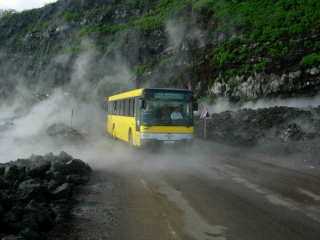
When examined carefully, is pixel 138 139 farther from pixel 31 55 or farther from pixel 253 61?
pixel 31 55

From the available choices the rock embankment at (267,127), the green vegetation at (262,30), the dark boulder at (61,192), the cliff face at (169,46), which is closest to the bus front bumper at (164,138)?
the rock embankment at (267,127)

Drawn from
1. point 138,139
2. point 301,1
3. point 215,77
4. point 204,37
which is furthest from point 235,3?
point 138,139

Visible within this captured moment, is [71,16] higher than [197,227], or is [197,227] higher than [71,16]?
[71,16]

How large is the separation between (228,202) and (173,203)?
125 centimetres

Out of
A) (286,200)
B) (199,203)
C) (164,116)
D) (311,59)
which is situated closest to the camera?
(199,203)

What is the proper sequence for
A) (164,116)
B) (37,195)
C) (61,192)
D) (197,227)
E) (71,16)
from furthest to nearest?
(71,16) → (164,116) → (61,192) → (37,195) → (197,227)

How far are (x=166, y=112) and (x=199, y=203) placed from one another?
34.6ft

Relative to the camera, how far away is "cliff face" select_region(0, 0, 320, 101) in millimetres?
38812

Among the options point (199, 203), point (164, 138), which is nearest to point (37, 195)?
point (199, 203)

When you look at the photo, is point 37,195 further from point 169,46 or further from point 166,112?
point 169,46

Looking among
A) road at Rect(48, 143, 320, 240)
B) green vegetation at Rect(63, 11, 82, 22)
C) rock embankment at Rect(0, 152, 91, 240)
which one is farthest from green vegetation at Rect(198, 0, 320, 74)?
green vegetation at Rect(63, 11, 82, 22)

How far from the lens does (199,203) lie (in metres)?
10.7

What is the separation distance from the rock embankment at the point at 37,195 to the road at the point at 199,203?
42 centimetres

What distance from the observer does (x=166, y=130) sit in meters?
20.8
